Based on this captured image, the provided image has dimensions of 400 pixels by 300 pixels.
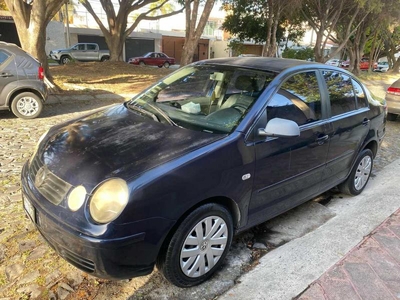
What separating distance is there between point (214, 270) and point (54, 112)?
6487 millimetres

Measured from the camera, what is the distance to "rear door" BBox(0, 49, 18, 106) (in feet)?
21.9

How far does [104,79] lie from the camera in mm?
13852

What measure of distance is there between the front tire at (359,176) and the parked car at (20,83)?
6149 mm

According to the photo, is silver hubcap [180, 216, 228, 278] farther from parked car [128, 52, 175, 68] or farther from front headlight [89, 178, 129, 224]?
parked car [128, 52, 175, 68]

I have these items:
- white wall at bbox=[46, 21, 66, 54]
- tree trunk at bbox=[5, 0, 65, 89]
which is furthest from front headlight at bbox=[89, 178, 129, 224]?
white wall at bbox=[46, 21, 66, 54]

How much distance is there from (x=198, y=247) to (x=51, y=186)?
116 cm

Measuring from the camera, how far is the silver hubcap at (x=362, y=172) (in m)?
4.42

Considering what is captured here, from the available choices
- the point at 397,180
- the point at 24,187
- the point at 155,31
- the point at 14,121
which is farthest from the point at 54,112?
the point at 155,31

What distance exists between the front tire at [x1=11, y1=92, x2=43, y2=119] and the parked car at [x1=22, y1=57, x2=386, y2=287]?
442 cm

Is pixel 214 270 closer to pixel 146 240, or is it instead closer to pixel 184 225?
pixel 184 225

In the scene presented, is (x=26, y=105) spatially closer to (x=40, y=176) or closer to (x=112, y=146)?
(x=40, y=176)

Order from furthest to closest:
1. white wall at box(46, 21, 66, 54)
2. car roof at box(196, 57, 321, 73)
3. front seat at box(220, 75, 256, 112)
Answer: white wall at box(46, 21, 66, 54) < car roof at box(196, 57, 321, 73) < front seat at box(220, 75, 256, 112)

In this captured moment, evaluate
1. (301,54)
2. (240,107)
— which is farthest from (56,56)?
(240,107)

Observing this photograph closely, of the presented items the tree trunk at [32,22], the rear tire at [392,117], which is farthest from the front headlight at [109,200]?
the rear tire at [392,117]
